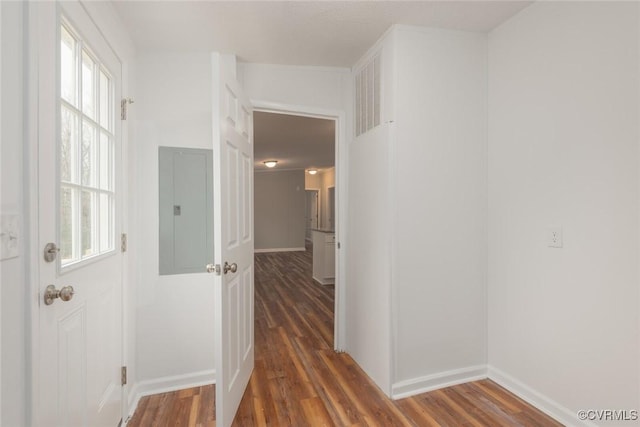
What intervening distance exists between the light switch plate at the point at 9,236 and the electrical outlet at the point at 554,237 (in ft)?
7.75

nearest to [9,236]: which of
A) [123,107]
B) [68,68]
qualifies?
[68,68]

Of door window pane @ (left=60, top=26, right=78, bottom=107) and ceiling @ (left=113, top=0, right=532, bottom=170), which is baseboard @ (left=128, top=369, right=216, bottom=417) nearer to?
door window pane @ (left=60, top=26, right=78, bottom=107)

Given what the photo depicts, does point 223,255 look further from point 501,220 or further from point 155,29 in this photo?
point 501,220

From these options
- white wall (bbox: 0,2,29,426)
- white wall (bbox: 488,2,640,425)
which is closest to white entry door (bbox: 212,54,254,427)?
white wall (bbox: 0,2,29,426)

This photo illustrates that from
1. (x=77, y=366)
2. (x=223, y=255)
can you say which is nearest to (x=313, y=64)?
(x=223, y=255)

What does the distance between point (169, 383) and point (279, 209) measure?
Result: 7.39 meters

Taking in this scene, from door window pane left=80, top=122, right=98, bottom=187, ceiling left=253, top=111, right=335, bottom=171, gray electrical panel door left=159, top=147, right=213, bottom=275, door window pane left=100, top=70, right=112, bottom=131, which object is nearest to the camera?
door window pane left=80, top=122, right=98, bottom=187

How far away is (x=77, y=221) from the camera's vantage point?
1.36m

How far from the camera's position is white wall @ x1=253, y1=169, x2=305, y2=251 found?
9.27 m

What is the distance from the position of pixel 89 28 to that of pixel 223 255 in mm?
1203

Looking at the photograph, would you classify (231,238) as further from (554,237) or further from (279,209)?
(279,209)
